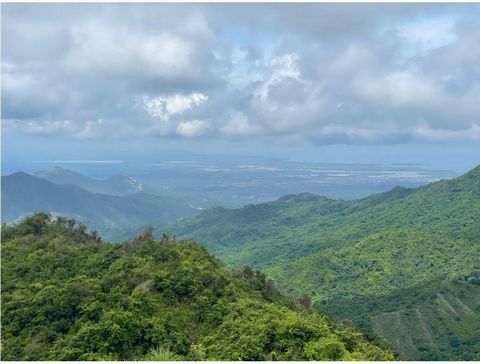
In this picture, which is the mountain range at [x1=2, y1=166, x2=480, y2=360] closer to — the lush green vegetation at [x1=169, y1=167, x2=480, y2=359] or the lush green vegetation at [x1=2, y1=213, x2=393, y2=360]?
the lush green vegetation at [x1=169, y1=167, x2=480, y2=359]

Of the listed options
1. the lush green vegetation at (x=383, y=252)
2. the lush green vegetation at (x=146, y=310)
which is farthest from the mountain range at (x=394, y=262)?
the lush green vegetation at (x=146, y=310)

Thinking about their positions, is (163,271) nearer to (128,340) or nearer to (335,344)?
(128,340)

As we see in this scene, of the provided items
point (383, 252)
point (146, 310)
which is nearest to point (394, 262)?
point (383, 252)

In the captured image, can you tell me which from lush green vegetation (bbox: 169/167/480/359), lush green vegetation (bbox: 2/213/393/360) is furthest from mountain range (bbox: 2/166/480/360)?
lush green vegetation (bbox: 2/213/393/360)

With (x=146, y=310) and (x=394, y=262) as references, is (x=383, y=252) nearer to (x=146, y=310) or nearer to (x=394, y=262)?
(x=394, y=262)

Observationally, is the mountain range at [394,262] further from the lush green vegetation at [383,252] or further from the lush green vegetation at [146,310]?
the lush green vegetation at [146,310]

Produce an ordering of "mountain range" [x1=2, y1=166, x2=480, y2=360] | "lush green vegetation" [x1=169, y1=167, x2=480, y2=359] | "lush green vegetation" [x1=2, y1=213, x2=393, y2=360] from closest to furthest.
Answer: "lush green vegetation" [x1=2, y1=213, x2=393, y2=360] < "mountain range" [x1=2, y1=166, x2=480, y2=360] < "lush green vegetation" [x1=169, y1=167, x2=480, y2=359]
